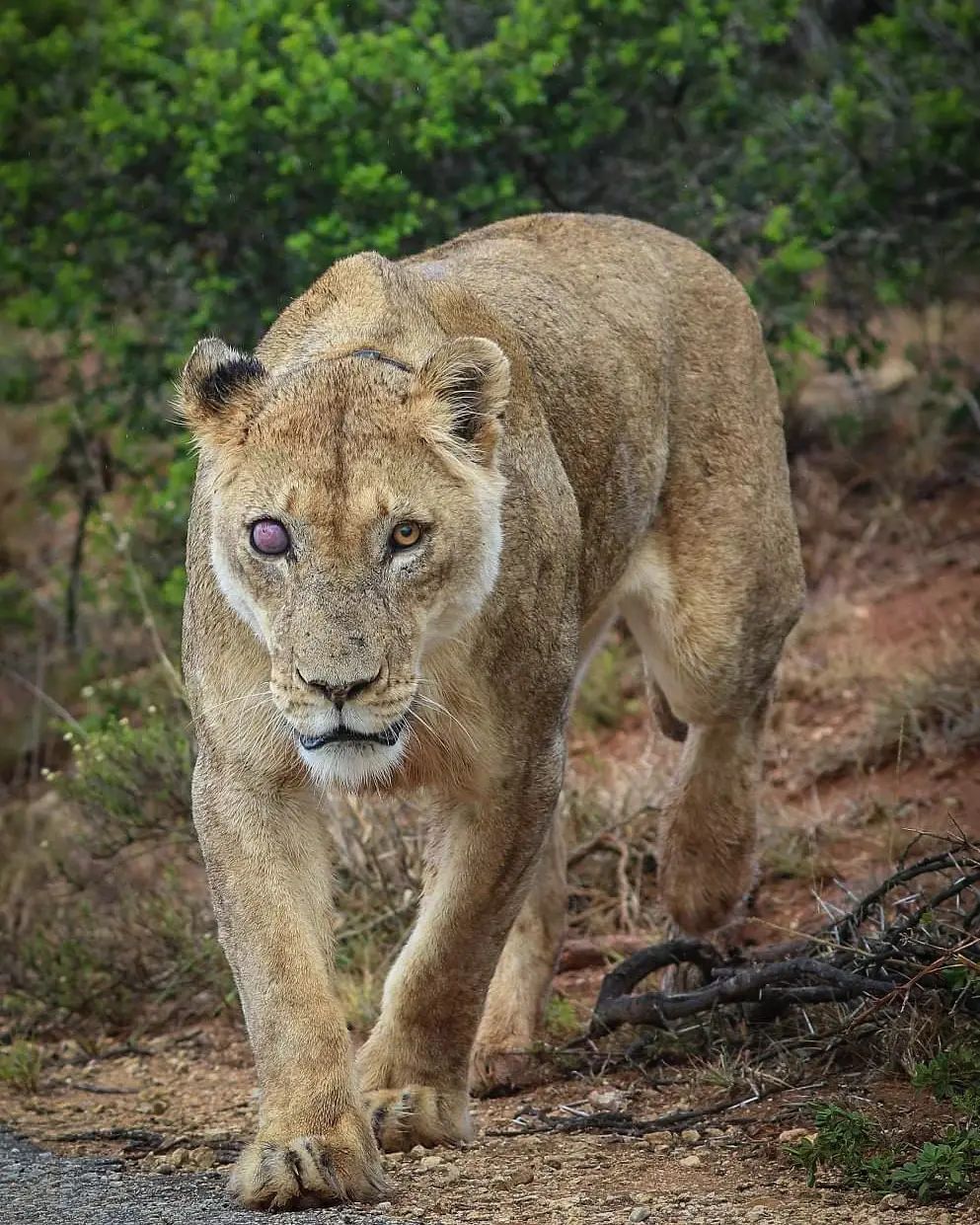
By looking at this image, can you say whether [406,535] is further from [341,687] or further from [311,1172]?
[311,1172]

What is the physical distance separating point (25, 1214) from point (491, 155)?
5628 millimetres

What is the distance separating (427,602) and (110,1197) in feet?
4.56

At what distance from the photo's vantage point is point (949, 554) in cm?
934

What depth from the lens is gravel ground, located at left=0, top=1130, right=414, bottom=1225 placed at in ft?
13.1

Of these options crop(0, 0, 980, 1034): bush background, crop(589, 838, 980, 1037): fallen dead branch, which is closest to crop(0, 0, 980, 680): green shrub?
crop(0, 0, 980, 1034): bush background

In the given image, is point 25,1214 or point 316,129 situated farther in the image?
point 316,129

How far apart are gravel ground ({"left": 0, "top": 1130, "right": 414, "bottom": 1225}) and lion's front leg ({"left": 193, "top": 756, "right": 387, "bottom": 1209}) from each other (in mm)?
92

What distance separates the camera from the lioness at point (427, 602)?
162 inches

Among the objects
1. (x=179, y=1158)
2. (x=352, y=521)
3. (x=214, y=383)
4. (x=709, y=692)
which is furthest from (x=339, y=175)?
(x=179, y=1158)

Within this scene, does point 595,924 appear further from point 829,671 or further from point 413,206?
point 413,206

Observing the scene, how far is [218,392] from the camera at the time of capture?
4434 millimetres

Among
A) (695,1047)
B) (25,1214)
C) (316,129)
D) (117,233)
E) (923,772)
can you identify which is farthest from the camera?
(117,233)

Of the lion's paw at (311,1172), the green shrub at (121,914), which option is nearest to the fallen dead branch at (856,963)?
the lion's paw at (311,1172)

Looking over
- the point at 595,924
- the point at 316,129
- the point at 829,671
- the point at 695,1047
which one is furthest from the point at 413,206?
the point at 695,1047
